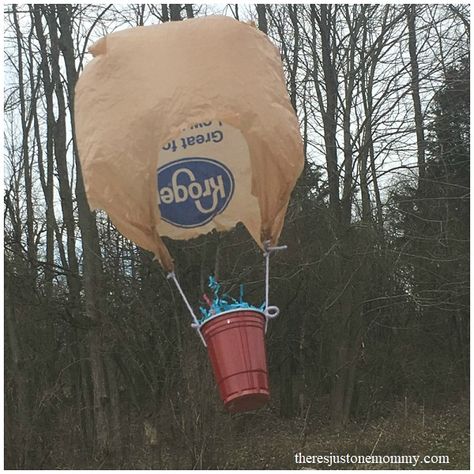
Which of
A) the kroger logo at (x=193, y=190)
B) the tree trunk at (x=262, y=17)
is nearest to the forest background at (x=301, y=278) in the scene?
the tree trunk at (x=262, y=17)

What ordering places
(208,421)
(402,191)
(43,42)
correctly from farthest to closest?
(402,191)
(43,42)
(208,421)

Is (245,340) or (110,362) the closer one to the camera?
(245,340)

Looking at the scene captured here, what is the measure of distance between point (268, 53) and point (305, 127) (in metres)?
6.94

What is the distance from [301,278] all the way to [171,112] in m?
6.80

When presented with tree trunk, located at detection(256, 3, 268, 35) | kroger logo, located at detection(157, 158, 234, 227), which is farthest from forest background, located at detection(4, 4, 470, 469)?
kroger logo, located at detection(157, 158, 234, 227)

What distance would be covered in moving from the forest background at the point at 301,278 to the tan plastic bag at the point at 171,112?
406 cm

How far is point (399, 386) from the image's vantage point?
11.1 metres

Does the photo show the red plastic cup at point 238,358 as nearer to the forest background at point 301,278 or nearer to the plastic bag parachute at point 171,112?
the plastic bag parachute at point 171,112

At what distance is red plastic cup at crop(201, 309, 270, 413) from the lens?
11.1 feet

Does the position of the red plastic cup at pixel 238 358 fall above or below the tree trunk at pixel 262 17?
below

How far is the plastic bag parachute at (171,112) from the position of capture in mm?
3479

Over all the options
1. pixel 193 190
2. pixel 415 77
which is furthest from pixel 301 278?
pixel 193 190

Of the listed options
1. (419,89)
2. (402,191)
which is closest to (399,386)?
(402,191)

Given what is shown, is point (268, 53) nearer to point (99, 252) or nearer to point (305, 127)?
point (99, 252)
